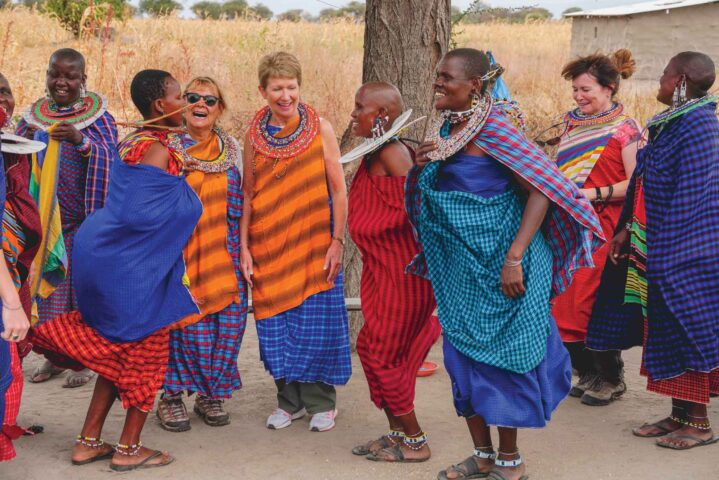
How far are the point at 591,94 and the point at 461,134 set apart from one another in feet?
5.57

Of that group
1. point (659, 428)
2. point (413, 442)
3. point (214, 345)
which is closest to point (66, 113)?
point (214, 345)

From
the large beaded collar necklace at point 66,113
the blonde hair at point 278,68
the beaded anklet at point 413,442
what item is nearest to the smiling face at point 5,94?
the large beaded collar necklace at point 66,113

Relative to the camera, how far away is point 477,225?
4.05 metres

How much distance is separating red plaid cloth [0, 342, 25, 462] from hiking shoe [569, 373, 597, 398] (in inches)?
122

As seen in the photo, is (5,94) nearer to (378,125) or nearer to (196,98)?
(196,98)

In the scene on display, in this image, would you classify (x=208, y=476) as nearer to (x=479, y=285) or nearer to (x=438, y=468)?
(x=438, y=468)

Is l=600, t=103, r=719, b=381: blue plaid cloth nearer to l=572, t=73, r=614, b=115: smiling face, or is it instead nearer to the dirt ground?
the dirt ground

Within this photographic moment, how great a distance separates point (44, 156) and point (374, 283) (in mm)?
2181

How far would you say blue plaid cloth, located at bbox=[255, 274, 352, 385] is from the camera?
493 centimetres

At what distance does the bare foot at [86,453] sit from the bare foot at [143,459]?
0.10 m

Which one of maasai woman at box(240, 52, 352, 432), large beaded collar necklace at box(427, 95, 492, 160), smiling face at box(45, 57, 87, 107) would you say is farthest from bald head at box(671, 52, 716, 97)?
smiling face at box(45, 57, 87, 107)

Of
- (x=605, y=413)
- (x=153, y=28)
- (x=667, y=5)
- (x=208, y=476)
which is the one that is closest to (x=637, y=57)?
(x=667, y=5)

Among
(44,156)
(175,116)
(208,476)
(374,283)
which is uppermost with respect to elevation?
(175,116)

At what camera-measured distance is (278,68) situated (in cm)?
475
